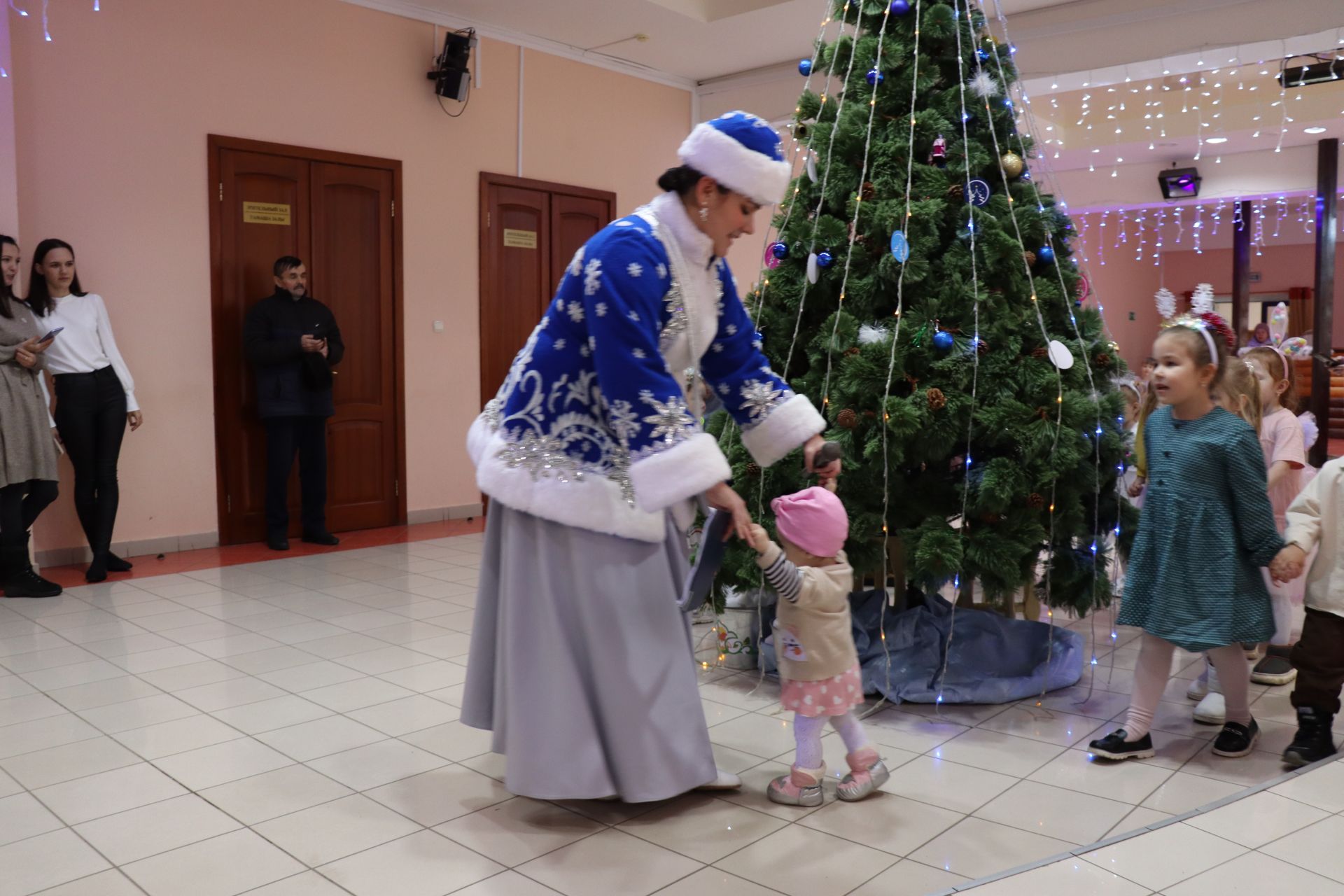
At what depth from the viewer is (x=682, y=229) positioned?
7.91ft

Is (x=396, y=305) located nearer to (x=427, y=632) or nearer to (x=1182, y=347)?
(x=427, y=632)

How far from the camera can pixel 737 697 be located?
3.43m

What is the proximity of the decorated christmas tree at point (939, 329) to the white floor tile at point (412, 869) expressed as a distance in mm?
1346

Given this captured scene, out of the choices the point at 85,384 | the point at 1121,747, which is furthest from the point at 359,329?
the point at 1121,747

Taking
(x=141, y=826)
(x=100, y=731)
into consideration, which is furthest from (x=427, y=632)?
(x=141, y=826)

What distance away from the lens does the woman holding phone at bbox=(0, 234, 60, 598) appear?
479 centimetres

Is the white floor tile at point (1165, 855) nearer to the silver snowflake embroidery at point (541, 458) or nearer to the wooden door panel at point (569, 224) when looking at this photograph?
the silver snowflake embroidery at point (541, 458)

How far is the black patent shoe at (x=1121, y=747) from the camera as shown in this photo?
2848mm

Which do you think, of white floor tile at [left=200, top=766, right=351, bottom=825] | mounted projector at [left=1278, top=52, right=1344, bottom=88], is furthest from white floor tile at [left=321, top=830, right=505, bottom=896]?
mounted projector at [left=1278, top=52, right=1344, bottom=88]

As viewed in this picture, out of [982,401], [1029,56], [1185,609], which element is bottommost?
[1185,609]

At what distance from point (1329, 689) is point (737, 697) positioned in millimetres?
1665

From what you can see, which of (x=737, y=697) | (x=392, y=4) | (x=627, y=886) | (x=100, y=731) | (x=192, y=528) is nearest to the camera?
(x=627, y=886)

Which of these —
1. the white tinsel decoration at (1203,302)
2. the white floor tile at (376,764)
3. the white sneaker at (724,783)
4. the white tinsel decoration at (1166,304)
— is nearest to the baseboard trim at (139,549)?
the white floor tile at (376,764)

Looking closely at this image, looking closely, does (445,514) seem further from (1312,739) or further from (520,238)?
(1312,739)
